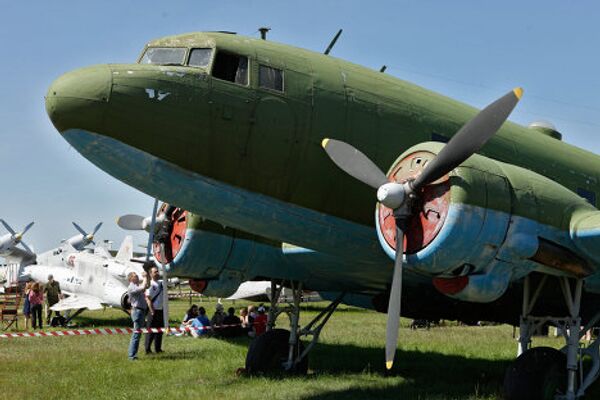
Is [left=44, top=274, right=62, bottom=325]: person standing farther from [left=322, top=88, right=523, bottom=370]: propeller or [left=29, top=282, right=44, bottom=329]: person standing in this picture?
[left=322, top=88, right=523, bottom=370]: propeller

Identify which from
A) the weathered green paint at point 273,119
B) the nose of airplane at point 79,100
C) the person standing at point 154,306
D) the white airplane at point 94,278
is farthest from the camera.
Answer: the white airplane at point 94,278

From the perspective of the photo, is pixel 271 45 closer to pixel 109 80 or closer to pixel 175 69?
pixel 175 69

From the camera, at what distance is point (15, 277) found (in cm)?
4284

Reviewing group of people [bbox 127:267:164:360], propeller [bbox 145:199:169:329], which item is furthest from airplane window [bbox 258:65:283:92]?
group of people [bbox 127:267:164:360]

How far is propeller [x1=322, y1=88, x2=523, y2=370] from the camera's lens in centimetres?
771

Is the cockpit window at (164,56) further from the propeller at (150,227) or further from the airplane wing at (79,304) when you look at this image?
the airplane wing at (79,304)

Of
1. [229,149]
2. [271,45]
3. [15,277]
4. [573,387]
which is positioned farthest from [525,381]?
[15,277]

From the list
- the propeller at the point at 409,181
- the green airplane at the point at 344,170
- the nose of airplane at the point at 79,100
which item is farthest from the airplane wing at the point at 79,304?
the propeller at the point at 409,181

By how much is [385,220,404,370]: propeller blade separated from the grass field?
234 cm

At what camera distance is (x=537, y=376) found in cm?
895

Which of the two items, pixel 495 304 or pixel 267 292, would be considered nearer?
pixel 495 304

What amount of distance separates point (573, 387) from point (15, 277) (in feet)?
133

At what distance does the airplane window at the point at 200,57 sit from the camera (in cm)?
844

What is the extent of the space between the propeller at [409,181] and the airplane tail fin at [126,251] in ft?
78.5
